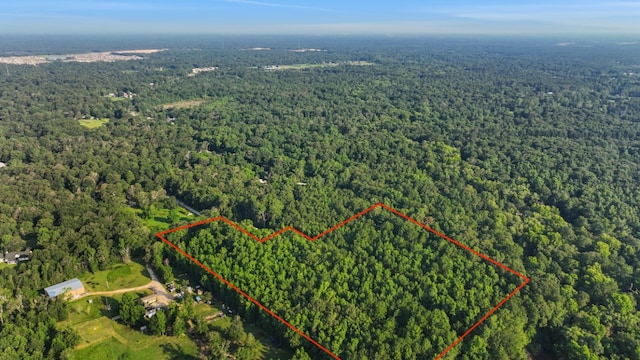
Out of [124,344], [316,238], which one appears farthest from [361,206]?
[124,344]

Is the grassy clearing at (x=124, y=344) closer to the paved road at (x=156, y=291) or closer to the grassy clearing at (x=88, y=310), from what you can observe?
the grassy clearing at (x=88, y=310)

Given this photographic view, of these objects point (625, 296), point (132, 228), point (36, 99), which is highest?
point (36, 99)

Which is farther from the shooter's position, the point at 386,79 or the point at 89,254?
the point at 386,79

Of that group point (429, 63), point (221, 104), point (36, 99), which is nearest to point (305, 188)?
point (221, 104)

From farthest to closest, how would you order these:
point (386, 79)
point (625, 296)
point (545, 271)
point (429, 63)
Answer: point (429, 63), point (386, 79), point (545, 271), point (625, 296)

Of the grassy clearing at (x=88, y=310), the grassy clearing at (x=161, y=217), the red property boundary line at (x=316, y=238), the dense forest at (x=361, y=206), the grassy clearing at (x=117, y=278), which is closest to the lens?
the red property boundary line at (x=316, y=238)

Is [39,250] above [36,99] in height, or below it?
below

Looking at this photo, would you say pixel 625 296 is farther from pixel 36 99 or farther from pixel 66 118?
pixel 36 99

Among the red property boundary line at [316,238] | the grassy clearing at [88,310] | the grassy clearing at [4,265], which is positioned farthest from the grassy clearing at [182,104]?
the grassy clearing at [88,310]

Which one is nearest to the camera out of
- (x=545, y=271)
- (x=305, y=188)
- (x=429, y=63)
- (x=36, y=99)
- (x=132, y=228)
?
(x=545, y=271)
